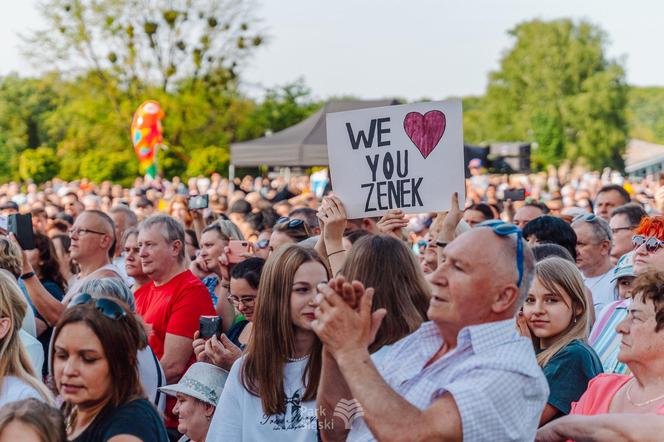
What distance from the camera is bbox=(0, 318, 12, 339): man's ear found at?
3822 mm

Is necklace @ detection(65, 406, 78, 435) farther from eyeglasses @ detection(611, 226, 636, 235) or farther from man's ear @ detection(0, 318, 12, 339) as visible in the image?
eyeglasses @ detection(611, 226, 636, 235)

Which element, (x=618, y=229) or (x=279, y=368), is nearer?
(x=279, y=368)

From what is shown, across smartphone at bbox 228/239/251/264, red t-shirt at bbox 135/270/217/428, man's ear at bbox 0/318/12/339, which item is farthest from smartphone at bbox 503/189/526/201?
man's ear at bbox 0/318/12/339

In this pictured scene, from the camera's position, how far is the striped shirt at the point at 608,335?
14.9 feet

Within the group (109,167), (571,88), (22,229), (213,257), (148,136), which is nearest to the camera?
(22,229)

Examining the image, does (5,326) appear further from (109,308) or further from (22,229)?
(22,229)

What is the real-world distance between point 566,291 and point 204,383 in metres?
1.57

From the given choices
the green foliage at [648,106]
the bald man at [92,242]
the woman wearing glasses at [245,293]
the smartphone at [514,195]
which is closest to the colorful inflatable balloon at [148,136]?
the smartphone at [514,195]

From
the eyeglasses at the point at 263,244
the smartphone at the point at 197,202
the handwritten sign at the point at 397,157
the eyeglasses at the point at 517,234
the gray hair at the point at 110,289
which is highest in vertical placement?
the handwritten sign at the point at 397,157

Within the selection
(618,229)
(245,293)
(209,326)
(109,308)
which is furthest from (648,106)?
(109,308)

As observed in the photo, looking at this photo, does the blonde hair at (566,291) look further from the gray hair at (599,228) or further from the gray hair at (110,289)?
the gray hair at (599,228)

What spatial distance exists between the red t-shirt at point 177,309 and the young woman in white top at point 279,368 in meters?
1.64

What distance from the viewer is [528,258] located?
282 centimetres

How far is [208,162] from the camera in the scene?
137 ft
